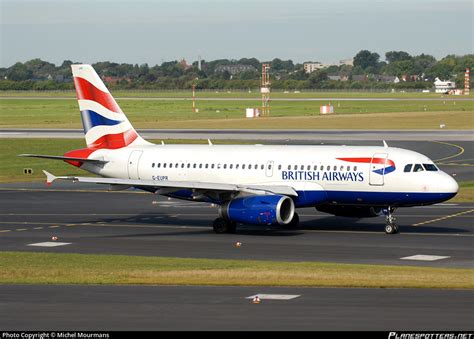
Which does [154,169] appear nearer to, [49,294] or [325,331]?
[49,294]

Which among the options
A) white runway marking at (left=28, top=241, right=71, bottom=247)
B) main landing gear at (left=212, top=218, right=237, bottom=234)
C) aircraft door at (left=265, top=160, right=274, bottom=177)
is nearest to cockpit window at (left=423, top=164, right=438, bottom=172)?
aircraft door at (left=265, top=160, right=274, bottom=177)

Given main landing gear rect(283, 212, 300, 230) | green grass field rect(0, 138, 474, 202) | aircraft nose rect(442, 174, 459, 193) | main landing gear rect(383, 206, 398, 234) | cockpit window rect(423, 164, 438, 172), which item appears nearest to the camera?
aircraft nose rect(442, 174, 459, 193)

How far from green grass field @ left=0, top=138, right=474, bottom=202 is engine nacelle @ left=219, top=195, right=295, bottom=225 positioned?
1985 cm

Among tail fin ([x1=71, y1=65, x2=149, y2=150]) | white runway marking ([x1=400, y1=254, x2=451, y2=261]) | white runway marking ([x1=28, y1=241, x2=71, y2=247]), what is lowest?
white runway marking ([x1=400, y1=254, x2=451, y2=261])

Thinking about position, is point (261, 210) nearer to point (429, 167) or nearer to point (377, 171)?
point (377, 171)

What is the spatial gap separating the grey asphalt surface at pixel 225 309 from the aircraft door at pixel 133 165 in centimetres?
2235

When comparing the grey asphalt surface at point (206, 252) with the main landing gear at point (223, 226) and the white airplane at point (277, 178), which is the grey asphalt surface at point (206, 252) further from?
the white airplane at point (277, 178)

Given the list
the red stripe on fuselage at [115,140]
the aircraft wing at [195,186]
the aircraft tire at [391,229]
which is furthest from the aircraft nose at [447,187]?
the red stripe on fuselage at [115,140]

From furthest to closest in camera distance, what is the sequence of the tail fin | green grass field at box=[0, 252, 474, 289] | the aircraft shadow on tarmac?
1. the tail fin
2. the aircraft shadow on tarmac
3. green grass field at box=[0, 252, 474, 289]

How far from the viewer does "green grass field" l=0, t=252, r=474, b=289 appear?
38.2 meters

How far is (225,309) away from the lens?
32.5 meters

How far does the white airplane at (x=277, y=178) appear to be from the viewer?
5284cm

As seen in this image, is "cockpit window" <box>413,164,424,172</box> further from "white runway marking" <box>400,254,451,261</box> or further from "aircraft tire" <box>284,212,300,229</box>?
"white runway marking" <box>400,254,451,261</box>

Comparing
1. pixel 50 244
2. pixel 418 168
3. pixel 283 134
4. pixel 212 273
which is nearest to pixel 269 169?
pixel 418 168
